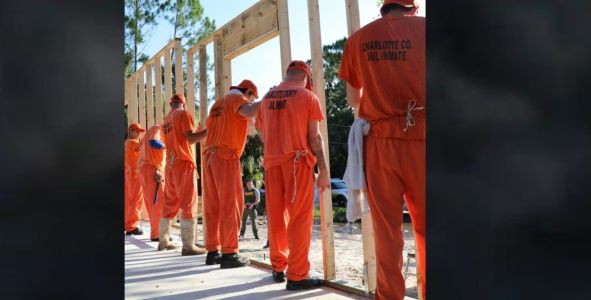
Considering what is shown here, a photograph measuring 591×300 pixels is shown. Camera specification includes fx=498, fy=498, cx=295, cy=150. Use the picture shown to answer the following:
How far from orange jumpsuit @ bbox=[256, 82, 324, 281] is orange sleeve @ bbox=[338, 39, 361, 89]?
1045mm

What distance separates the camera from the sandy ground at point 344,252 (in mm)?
5869

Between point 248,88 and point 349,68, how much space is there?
8.61ft

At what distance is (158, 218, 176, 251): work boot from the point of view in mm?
6481

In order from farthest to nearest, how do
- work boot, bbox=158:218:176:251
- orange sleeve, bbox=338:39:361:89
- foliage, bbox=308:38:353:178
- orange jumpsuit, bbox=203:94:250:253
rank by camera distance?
1. foliage, bbox=308:38:353:178
2. work boot, bbox=158:218:176:251
3. orange jumpsuit, bbox=203:94:250:253
4. orange sleeve, bbox=338:39:361:89

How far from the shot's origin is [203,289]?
13.1 ft

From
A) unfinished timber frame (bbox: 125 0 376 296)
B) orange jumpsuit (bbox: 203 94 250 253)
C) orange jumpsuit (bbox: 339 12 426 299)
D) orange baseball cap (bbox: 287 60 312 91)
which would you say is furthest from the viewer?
orange jumpsuit (bbox: 203 94 250 253)

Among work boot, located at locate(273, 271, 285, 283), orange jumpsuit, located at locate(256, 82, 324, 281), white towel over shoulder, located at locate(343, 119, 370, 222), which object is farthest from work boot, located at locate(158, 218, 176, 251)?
white towel over shoulder, located at locate(343, 119, 370, 222)

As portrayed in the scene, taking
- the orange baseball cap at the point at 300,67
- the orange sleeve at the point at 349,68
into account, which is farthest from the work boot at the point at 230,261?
the orange sleeve at the point at 349,68

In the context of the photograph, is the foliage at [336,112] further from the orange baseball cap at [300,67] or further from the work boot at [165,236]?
the orange baseball cap at [300,67]

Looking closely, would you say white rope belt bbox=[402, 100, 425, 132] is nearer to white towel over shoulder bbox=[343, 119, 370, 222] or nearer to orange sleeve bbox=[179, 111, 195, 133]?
white towel over shoulder bbox=[343, 119, 370, 222]

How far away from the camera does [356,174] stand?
8.50ft
